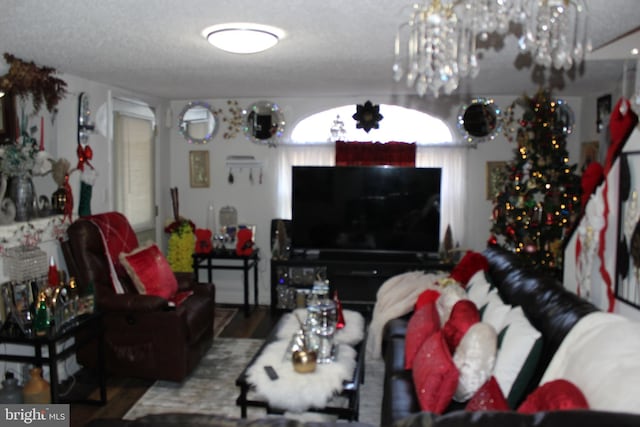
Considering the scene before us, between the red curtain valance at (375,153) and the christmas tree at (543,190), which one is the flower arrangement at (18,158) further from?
the christmas tree at (543,190)

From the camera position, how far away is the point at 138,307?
3.78 metres

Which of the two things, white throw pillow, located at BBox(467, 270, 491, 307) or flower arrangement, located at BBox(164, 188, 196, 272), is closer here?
white throw pillow, located at BBox(467, 270, 491, 307)

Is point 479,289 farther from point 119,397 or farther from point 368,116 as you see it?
point 368,116

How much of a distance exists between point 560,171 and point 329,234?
234 centimetres

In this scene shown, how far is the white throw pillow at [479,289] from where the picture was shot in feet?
11.0

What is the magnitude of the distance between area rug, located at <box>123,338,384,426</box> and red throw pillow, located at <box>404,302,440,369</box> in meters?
0.63

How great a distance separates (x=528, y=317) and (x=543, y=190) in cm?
251

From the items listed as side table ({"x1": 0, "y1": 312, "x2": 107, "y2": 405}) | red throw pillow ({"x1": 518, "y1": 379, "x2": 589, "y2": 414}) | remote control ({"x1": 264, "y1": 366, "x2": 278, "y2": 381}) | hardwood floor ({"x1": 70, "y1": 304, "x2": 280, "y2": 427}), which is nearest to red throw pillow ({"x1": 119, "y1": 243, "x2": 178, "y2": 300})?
side table ({"x1": 0, "y1": 312, "x2": 107, "y2": 405})

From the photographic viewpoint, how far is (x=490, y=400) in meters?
2.11

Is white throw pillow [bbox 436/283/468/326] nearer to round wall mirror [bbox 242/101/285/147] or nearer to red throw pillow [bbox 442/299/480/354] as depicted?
red throw pillow [bbox 442/299/480/354]

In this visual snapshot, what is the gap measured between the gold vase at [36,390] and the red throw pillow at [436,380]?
7.65 feet

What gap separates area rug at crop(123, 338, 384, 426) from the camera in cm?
347

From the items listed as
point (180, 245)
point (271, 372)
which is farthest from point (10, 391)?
point (180, 245)

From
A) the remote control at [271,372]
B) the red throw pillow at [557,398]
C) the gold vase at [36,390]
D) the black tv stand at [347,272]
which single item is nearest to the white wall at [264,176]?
the black tv stand at [347,272]
